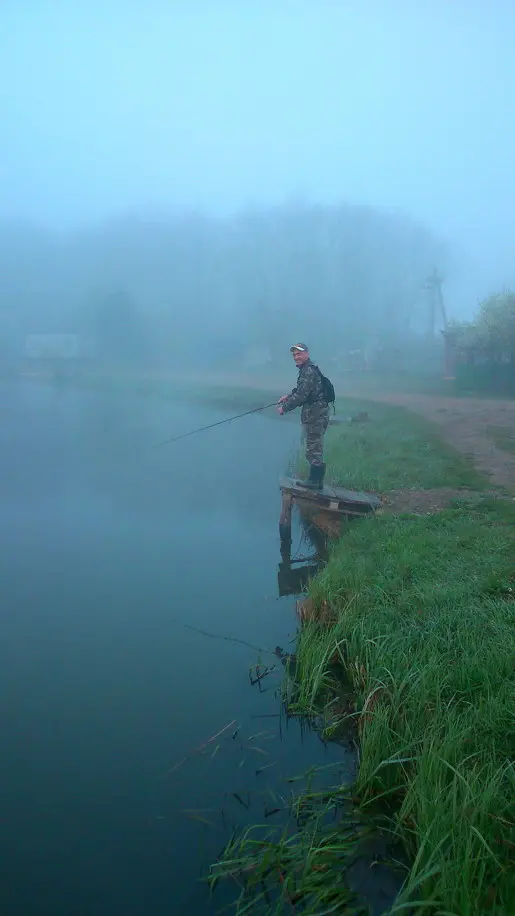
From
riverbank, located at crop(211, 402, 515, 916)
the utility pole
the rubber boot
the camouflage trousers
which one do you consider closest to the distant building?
the utility pole

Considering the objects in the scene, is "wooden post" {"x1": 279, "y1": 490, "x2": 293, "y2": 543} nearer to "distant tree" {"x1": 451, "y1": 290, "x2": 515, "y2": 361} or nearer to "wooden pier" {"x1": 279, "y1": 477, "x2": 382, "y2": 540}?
"wooden pier" {"x1": 279, "y1": 477, "x2": 382, "y2": 540}

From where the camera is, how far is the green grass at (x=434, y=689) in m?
3.52

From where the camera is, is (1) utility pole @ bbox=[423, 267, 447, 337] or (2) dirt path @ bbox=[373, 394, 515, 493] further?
(1) utility pole @ bbox=[423, 267, 447, 337]

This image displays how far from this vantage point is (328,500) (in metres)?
9.43

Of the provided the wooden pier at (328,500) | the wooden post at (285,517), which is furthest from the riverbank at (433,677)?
the wooden post at (285,517)

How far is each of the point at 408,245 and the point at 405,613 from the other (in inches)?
2699

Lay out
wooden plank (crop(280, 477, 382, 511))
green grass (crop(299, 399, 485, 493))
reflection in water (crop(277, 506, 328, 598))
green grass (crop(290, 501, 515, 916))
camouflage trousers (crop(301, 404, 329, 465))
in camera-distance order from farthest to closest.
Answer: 1. green grass (crop(299, 399, 485, 493))
2. camouflage trousers (crop(301, 404, 329, 465))
3. wooden plank (crop(280, 477, 382, 511))
4. reflection in water (crop(277, 506, 328, 598))
5. green grass (crop(290, 501, 515, 916))

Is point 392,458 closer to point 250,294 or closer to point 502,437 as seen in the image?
point 502,437

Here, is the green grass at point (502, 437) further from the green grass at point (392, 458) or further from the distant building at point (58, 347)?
the distant building at point (58, 347)

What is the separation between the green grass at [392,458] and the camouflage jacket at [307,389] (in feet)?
6.40

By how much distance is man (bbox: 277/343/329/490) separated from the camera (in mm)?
9531

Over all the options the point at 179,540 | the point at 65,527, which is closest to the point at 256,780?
the point at 179,540

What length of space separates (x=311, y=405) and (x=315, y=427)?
295mm

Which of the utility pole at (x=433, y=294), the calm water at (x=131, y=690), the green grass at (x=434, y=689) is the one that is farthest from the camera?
the utility pole at (x=433, y=294)
